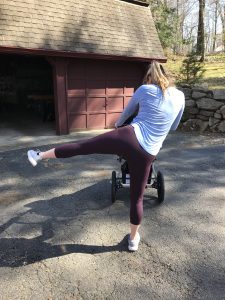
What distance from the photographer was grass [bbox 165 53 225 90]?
15555mm

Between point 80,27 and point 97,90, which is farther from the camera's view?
point 97,90

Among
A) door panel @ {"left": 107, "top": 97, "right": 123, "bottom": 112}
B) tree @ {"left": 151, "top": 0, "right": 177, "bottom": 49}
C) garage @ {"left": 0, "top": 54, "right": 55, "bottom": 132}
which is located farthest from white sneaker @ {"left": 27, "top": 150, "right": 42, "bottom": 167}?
tree @ {"left": 151, "top": 0, "right": 177, "bottom": 49}

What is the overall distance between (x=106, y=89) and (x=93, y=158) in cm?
514

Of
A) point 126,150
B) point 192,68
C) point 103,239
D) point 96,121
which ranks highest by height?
point 126,150

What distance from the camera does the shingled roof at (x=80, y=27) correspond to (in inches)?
376

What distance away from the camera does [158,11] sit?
1920 centimetres

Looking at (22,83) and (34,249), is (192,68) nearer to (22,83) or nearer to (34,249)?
(22,83)

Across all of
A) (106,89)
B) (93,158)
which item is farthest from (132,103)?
(106,89)

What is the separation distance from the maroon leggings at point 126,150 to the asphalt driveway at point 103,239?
77 centimetres

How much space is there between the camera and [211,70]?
1973cm

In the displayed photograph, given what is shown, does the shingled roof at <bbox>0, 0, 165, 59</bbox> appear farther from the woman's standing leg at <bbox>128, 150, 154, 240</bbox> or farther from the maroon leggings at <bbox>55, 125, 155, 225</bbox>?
the woman's standing leg at <bbox>128, 150, 154, 240</bbox>

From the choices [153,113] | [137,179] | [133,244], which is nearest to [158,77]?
[153,113]

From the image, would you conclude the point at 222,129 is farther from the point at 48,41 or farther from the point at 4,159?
the point at 4,159

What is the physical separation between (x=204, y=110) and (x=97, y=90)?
3805mm
